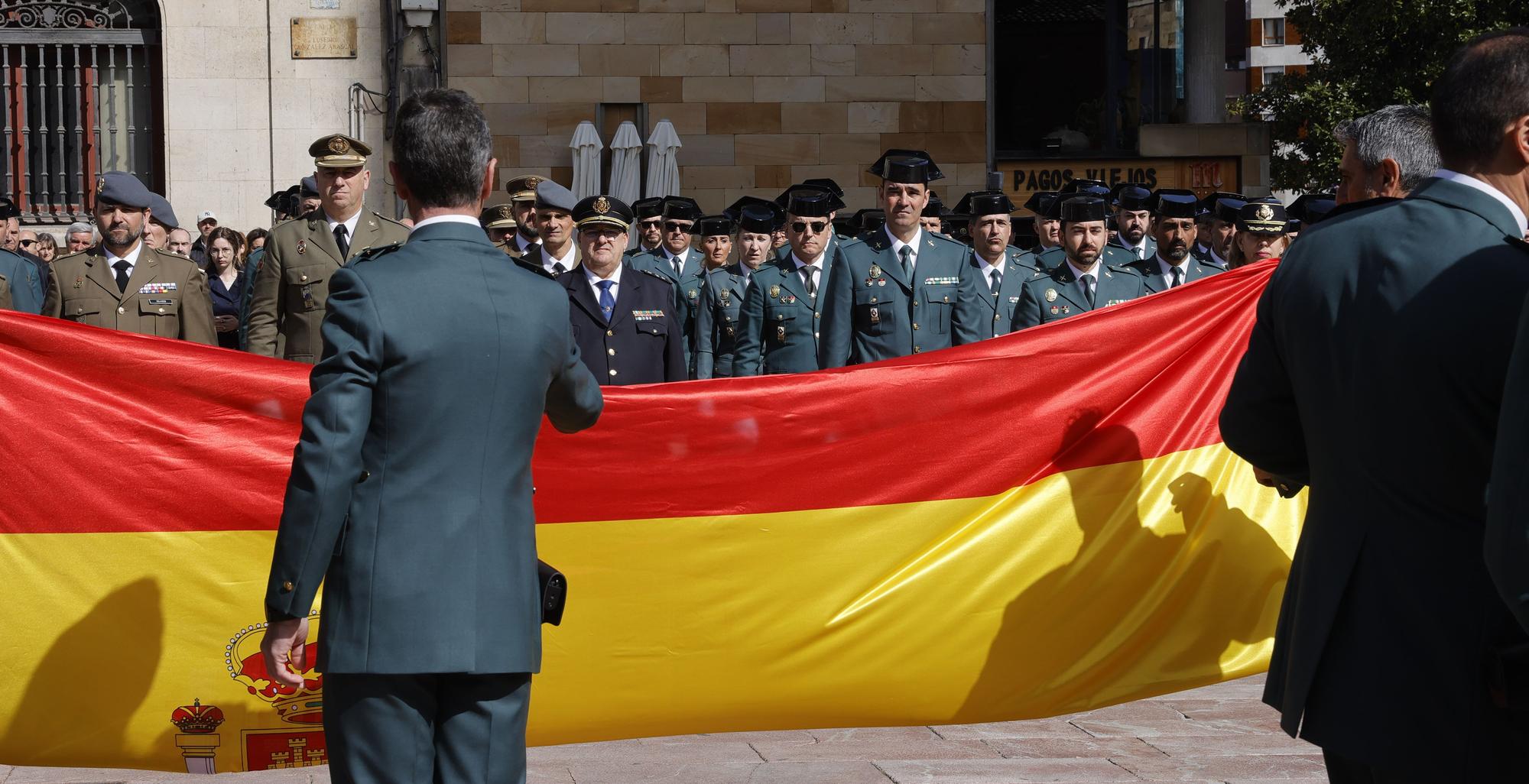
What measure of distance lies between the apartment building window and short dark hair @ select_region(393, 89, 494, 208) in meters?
77.1

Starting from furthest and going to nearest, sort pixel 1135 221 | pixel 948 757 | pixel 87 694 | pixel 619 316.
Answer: pixel 1135 221
pixel 619 316
pixel 948 757
pixel 87 694

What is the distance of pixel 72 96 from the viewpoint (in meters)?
16.4

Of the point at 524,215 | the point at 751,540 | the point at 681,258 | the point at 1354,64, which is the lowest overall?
the point at 751,540

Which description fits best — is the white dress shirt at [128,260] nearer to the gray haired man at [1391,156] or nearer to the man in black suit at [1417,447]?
the gray haired man at [1391,156]

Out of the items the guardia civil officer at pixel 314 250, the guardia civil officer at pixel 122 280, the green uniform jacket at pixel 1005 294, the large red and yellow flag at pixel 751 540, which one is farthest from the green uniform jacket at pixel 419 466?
the green uniform jacket at pixel 1005 294

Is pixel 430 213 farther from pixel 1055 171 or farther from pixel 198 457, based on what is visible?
pixel 1055 171

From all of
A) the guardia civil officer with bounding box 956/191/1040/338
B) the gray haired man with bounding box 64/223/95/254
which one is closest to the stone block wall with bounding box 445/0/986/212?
the gray haired man with bounding box 64/223/95/254

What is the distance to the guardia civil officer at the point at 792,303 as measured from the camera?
9.95 metres

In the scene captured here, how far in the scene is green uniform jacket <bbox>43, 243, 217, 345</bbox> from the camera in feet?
27.1

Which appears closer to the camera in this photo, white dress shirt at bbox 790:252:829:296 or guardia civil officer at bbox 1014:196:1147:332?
guardia civil officer at bbox 1014:196:1147:332

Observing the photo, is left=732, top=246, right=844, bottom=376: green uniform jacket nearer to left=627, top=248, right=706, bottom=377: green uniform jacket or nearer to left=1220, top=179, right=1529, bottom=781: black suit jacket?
left=627, top=248, right=706, bottom=377: green uniform jacket

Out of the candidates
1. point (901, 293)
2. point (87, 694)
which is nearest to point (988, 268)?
point (901, 293)

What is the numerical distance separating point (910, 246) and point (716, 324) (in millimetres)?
2890

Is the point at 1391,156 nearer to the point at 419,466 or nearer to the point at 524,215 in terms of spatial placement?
the point at 419,466
